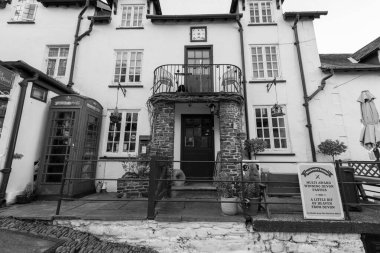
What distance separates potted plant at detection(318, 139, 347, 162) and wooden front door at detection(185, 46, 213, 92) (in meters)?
5.15

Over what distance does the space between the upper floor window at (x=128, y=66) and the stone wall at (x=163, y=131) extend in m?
2.60

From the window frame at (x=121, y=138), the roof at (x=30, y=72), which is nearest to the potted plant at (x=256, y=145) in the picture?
the window frame at (x=121, y=138)

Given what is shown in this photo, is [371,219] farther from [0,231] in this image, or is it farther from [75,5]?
[75,5]

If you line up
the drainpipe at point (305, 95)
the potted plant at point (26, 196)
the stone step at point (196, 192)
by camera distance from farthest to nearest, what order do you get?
1. the drainpipe at point (305, 95)
2. the stone step at point (196, 192)
3. the potted plant at point (26, 196)

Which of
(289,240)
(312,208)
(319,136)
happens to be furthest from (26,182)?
(319,136)

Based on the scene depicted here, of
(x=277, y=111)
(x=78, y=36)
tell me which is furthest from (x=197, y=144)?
(x=78, y=36)

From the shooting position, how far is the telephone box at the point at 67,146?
6.12m

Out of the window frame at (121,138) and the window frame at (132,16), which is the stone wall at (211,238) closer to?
the window frame at (121,138)

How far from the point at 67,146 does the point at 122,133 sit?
221cm


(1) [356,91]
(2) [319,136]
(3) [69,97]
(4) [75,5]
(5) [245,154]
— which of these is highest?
(4) [75,5]

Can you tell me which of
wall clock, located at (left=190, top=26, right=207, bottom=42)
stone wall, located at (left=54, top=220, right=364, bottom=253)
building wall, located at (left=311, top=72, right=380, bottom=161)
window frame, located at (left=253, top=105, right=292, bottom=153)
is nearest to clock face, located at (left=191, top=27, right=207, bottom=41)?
wall clock, located at (left=190, top=26, right=207, bottom=42)

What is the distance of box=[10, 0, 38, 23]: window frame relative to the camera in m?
9.31

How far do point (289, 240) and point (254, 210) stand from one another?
2.58ft

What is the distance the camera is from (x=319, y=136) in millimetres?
7855
